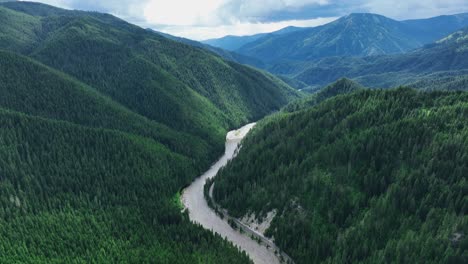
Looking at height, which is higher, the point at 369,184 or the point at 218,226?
the point at 369,184

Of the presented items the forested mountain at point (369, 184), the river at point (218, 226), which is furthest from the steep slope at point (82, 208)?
the forested mountain at point (369, 184)

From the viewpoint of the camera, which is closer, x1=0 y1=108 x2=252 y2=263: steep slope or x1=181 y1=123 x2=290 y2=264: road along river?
x1=0 y1=108 x2=252 y2=263: steep slope

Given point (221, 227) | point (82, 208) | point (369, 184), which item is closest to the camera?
point (369, 184)

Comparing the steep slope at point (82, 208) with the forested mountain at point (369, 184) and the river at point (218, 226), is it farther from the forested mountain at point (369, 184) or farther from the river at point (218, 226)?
the forested mountain at point (369, 184)

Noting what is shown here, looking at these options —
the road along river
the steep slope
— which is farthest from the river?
the steep slope

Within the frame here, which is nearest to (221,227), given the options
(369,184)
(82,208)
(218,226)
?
(218,226)

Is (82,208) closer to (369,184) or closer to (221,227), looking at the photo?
(221,227)

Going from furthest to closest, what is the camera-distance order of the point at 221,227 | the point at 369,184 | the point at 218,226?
the point at 218,226 < the point at 221,227 < the point at 369,184

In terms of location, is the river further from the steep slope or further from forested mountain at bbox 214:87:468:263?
the steep slope

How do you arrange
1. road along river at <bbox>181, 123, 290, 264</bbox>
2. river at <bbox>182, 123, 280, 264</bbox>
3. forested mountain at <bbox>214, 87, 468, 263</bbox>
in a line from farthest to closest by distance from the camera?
road along river at <bbox>181, 123, 290, 264</bbox>
river at <bbox>182, 123, 280, 264</bbox>
forested mountain at <bbox>214, 87, 468, 263</bbox>
